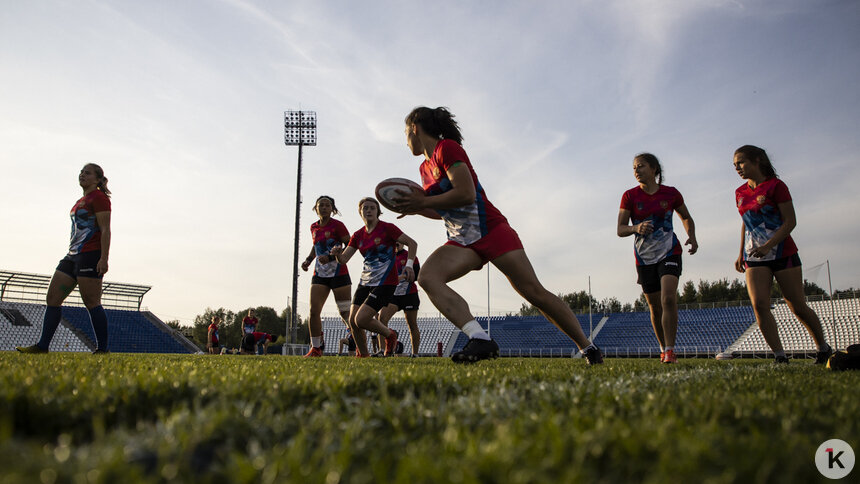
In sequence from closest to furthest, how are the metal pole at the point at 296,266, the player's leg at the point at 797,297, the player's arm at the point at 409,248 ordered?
1. the player's leg at the point at 797,297
2. the player's arm at the point at 409,248
3. the metal pole at the point at 296,266

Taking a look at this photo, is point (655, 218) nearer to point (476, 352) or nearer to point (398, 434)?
point (476, 352)

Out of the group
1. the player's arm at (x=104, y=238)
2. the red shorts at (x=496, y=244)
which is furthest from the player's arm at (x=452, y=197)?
the player's arm at (x=104, y=238)

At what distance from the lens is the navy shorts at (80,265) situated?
7171 mm

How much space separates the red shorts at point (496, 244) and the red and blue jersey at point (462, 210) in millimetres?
39

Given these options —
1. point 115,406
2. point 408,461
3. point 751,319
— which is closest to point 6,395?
point 115,406

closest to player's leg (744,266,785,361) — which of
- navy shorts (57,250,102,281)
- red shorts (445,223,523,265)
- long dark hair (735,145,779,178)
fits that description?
long dark hair (735,145,779,178)

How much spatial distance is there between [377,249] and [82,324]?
38.5 metres

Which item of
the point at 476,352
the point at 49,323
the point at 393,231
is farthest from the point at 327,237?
the point at 476,352

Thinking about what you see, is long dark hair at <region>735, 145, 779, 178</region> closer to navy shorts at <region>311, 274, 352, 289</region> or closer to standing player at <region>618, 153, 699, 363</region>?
standing player at <region>618, 153, 699, 363</region>

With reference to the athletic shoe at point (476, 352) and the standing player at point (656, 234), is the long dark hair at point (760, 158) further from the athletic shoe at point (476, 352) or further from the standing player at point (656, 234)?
the athletic shoe at point (476, 352)

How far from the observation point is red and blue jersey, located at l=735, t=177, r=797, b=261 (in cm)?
608

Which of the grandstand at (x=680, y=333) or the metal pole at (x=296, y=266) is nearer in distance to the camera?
the metal pole at (x=296, y=266)

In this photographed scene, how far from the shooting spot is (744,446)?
1157 millimetres

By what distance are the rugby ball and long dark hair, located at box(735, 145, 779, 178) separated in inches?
146
